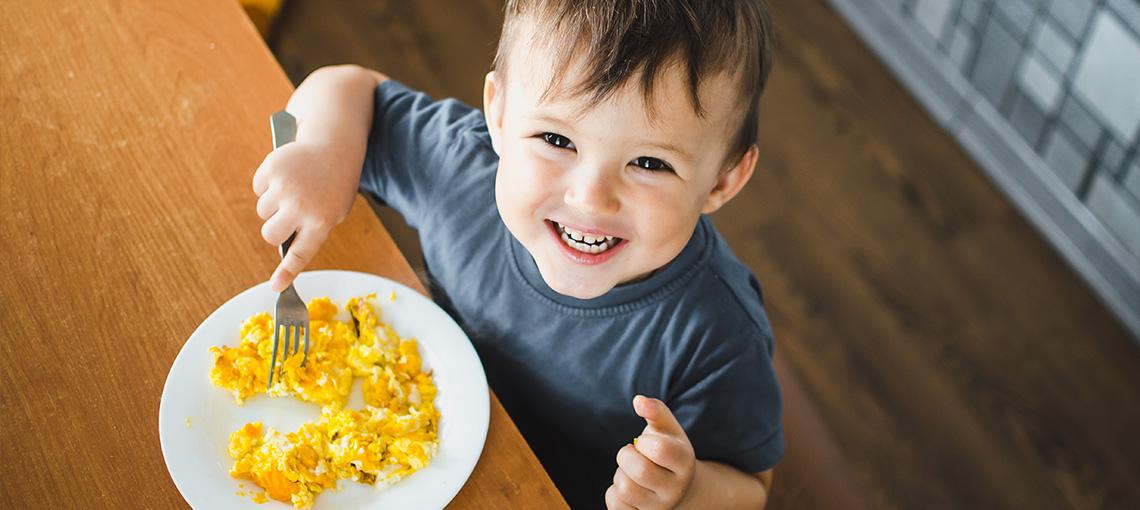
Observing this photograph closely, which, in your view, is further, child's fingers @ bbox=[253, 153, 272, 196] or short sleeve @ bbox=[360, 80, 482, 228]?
short sleeve @ bbox=[360, 80, 482, 228]

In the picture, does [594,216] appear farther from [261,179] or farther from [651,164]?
[261,179]

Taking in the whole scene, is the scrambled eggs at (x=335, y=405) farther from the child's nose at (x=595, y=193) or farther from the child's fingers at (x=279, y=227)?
the child's nose at (x=595, y=193)

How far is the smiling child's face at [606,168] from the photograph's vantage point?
32.8 inches

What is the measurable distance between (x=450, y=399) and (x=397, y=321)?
0.08m

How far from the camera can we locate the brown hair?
0.81 m

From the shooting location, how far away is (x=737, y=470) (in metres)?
0.99

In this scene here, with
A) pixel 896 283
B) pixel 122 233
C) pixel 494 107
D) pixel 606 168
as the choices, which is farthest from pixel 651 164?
pixel 896 283

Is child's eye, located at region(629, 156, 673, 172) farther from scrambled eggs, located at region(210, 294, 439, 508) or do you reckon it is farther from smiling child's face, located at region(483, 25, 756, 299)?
scrambled eggs, located at region(210, 294, 439, 508)

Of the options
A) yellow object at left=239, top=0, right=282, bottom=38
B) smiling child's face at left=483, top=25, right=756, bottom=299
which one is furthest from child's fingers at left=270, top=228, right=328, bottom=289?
yellow object at left=239, top=0, right=282, bottom=38

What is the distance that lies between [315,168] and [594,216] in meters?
0.27

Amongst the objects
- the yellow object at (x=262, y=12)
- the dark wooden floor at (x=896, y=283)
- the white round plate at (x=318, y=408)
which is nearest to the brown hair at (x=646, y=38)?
the white round plate at (x=318, y=408)

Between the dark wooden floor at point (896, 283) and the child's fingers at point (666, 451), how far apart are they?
916 mm

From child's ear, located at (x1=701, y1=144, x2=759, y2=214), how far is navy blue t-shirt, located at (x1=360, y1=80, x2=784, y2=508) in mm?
60

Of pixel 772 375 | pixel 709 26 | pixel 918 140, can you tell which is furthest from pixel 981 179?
pixel 709 26
